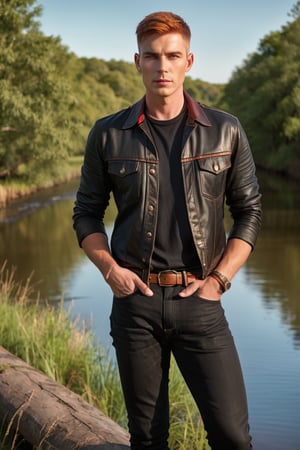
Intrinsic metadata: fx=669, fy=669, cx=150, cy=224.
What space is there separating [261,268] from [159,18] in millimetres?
12020

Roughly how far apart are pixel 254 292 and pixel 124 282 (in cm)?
977

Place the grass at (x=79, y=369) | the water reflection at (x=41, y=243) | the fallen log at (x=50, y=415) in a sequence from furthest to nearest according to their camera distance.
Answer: the water reflection at (x=41, y=243) < the grass at (x=79, y=369) < the fallen log at (x=50, y=415)

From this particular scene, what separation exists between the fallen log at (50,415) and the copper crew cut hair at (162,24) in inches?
80.9

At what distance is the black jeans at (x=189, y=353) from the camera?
8.42 ft

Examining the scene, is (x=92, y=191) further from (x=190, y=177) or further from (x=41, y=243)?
(x=41, y=243)

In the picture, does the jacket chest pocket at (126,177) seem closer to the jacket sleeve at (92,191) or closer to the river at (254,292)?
the jacket sleeve at (92,191)

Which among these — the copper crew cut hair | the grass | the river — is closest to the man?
the copper crew cut hair

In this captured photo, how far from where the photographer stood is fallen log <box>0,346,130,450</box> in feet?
11.5

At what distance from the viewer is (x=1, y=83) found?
2522cm

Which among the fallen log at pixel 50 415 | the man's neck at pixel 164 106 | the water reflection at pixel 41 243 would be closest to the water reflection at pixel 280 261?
the water reflection at pixel 41 243

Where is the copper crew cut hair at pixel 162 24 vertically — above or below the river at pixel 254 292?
above

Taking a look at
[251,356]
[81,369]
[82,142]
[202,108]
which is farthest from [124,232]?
[82,142]

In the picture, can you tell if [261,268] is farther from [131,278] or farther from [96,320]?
[131,278]

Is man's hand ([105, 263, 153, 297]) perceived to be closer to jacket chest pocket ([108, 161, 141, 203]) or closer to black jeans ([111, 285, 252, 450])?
black jeans ([111, 285, 252, 450])
